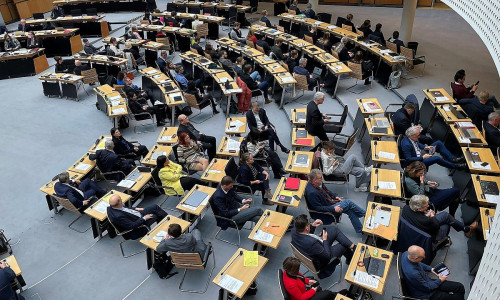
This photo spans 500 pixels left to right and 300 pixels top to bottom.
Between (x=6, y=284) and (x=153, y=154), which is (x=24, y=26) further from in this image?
(x=6, y=284)

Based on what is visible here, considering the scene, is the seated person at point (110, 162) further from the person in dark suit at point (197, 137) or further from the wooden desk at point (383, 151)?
the wooden desk at point (383, 151)

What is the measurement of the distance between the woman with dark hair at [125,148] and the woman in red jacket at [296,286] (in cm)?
525

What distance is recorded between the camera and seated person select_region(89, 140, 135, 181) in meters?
8.08

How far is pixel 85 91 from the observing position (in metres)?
13.1

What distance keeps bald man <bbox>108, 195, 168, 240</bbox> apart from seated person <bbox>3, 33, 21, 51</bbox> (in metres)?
12.1

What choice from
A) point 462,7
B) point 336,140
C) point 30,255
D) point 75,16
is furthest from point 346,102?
point 75,16

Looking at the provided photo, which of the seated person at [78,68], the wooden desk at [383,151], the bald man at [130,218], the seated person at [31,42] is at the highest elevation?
the seated person at [31,42]

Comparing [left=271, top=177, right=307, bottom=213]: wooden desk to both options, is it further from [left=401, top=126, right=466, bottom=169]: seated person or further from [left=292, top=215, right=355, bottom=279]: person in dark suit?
[left=401, top=126, right=466, bottom=169]: seated person

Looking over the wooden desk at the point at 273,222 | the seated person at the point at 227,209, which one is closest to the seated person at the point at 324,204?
the wooden desk at the point at 273,222

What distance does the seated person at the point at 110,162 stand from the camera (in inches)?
318

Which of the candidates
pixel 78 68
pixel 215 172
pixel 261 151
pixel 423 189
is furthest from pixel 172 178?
pixel 78 68

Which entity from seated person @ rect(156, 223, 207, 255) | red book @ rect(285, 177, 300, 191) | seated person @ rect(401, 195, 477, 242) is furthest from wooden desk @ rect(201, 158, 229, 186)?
seated person @ rect(401, 195, 477, 242)

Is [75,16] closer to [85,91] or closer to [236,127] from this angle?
[85,91]

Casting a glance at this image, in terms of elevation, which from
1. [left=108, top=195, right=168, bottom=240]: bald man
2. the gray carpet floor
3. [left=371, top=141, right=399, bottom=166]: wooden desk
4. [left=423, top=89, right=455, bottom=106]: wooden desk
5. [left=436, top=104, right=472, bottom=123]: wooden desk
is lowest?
the gray carpet floor
